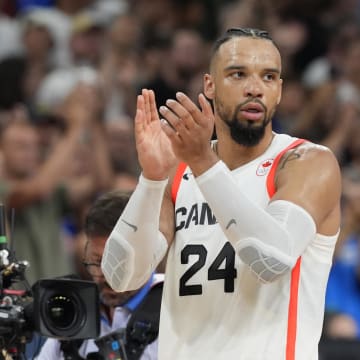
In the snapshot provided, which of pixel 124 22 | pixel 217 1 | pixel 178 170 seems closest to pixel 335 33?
pixel 217 1

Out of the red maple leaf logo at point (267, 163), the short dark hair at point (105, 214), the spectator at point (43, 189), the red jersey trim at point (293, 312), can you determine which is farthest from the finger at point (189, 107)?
the spectator at point (43, 189)

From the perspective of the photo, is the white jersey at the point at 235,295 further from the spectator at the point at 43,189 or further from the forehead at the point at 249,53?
the spectator at the point at 43,189

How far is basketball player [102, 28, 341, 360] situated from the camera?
4.21 metres

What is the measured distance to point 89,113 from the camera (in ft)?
30.0

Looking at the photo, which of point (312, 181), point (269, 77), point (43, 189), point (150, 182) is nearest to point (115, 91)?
point (43, 189)

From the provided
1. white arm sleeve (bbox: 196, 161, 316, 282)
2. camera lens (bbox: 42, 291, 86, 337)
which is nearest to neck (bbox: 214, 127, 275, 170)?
white arm sleeve (bbox: 196, 161, 316, 282)

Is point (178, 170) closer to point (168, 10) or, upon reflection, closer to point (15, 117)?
point (15, 117)

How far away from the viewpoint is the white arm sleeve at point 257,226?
4.17 meters

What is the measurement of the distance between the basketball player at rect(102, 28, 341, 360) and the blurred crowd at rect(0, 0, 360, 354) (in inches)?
Result: 129

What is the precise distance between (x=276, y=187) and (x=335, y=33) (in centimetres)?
706

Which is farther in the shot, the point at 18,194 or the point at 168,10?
the point at 168,10

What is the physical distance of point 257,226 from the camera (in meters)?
4.16

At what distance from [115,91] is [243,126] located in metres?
5.93

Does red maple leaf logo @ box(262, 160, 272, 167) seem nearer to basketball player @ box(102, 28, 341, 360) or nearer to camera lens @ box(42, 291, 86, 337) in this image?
basketball player @ box(102, 28, 341, 360)
